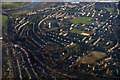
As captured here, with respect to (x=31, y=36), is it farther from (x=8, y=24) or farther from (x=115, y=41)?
(x=115, y=41)

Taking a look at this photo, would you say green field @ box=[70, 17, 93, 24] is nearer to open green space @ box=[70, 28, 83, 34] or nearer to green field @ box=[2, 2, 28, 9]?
open green space @ box=[70, 28, 83, 34]

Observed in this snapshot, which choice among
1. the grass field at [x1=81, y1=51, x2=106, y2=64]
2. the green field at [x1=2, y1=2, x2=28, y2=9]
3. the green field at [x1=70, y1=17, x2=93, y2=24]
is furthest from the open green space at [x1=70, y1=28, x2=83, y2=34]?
the green field at [x1=2, y1=2, x2=28, y2=9]

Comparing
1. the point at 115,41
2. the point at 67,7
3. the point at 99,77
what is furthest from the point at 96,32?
the point at 67,7

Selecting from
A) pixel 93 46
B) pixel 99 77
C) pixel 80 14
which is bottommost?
pixel 99 77

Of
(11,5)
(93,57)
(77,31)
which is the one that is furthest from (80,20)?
(11,5)

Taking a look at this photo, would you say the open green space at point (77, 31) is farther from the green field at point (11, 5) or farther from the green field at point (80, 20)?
the green field at point (11, 5)

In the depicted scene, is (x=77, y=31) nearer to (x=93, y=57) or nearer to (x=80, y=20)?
(x=80, y=20)

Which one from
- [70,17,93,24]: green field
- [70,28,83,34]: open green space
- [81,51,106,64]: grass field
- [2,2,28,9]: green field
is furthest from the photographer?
[2,2,28,9]: green field

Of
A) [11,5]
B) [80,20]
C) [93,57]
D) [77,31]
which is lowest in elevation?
[93,57]
